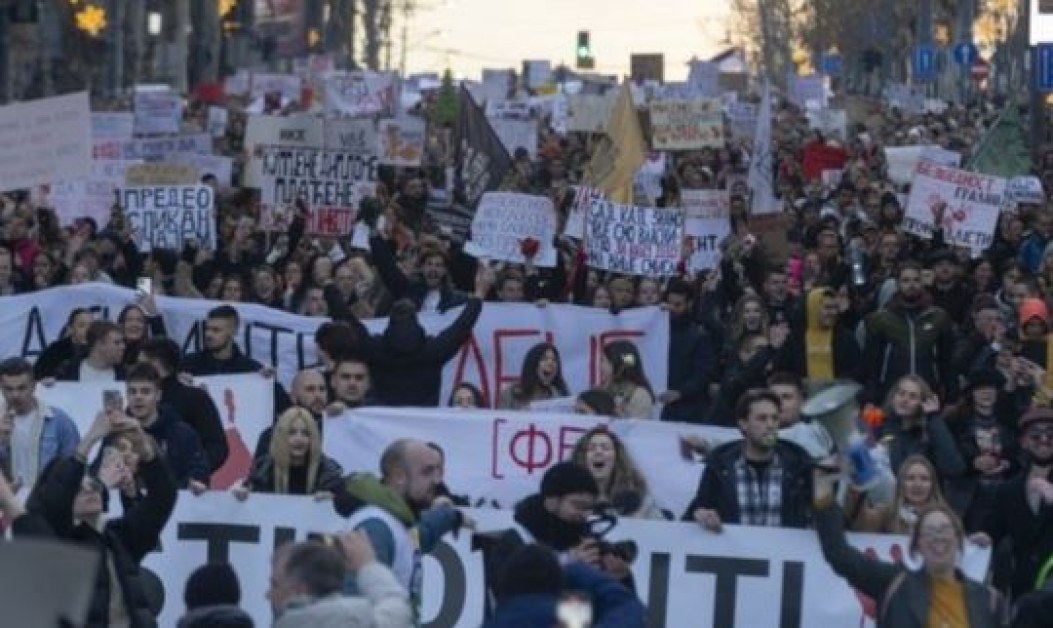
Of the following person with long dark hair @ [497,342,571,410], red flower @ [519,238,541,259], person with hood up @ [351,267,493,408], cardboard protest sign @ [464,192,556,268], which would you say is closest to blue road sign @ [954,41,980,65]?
cardboard protest sign @ [464,192,556,268]

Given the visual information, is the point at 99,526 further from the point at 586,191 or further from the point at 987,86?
the point at 987,86

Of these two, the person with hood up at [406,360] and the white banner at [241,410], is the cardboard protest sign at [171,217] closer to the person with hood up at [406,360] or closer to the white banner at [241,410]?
the person with hood up at [406,360]

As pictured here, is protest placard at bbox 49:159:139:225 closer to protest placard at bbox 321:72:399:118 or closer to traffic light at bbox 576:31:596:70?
protest placard at bbox 321:72:399:118

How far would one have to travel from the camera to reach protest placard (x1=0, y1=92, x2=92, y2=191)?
822 inches

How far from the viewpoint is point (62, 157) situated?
21.0 metres

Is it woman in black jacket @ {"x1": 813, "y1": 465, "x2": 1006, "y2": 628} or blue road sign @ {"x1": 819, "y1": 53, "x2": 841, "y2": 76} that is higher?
woman in black jacket @ {"x1": 813, "y1": 465, "x2": 1006, "y2": 628}

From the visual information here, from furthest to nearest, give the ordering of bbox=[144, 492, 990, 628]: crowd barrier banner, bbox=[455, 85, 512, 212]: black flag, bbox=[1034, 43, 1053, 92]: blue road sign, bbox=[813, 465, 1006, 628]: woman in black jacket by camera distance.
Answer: bbox=[1034, 43, 1053, 92]: blue road sign → bbox=[455, 85, 512, 212]: black flag → bbox=[144, 492, 990, 628]: crowd barrier banner → bbox=[813, 465, 1006, 628]: woman in black jacket

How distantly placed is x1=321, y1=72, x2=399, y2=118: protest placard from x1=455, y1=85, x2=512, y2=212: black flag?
17.3m

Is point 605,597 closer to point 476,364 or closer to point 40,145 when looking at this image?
point 476,364

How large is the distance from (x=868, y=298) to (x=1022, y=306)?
8.96ft

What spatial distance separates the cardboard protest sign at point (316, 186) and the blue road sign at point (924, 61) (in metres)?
60.4

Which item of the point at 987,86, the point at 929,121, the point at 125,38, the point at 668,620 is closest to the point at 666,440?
the point at 668,620

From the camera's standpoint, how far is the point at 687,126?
34.5 meters

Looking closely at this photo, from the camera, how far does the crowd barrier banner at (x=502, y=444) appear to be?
13.9 meters
